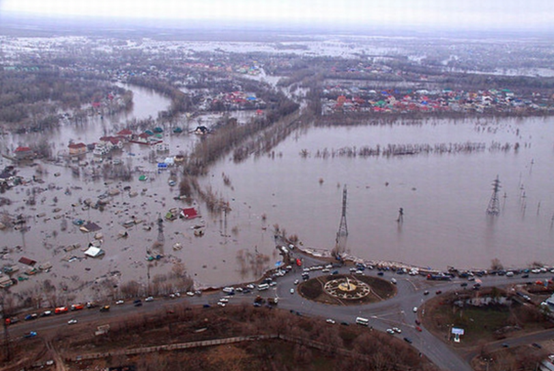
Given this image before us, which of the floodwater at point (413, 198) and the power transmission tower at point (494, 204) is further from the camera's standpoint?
the power transmission tower at point (494, 204)

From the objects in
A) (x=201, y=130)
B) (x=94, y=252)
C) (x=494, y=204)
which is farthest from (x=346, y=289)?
(x=201, y=130)

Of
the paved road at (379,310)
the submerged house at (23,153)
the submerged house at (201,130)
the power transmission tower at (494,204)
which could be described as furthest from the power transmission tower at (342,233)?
the submerged house at (23,153)

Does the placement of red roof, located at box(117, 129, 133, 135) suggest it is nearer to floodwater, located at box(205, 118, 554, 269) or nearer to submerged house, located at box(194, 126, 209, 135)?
submerged house, located at box(194, 126, 209, 135)

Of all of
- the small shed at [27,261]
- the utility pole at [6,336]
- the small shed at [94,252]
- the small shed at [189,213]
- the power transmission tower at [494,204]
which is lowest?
the utility pole at [6,336]

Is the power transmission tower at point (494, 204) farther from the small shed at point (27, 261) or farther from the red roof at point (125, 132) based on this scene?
the red roof at point (125, 132)

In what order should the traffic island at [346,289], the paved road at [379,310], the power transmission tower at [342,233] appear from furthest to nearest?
the power transmission tower at [342,233], the traffic island at [346,289], the paved road at [379,310]

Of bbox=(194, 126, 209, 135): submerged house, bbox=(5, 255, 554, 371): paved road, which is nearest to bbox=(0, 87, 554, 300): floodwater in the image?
bbox=(5, 255, 554, 371): paved road
